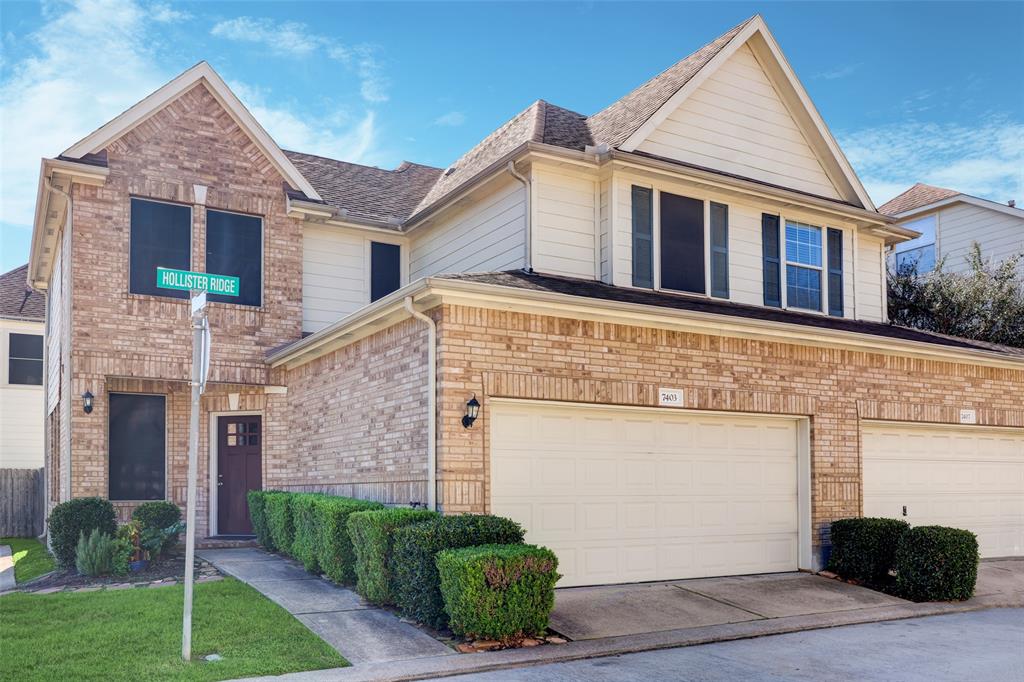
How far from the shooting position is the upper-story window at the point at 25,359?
25.8 meters

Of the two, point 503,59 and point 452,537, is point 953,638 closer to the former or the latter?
point 452,537

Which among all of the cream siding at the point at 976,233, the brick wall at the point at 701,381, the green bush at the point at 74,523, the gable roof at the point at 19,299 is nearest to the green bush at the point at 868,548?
the brick wall at the point at 701,381

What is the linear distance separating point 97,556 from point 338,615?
14.4 feet

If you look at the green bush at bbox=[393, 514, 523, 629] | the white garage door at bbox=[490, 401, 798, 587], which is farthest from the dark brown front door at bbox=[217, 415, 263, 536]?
the green bush at bbox=[393, 514, 523, 629]

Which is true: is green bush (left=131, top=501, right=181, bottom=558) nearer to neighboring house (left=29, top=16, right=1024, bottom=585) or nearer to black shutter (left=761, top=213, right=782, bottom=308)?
neighboring house (left=29, top=16, right=1024, bottom=585)

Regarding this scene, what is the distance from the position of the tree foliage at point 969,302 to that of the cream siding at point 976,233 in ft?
2.60

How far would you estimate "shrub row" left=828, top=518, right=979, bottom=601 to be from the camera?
39.3 feet

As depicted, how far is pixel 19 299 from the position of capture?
26.6 metres

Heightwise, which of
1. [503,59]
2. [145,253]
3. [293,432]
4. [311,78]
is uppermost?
[503,59]

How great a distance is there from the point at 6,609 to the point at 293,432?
601cm

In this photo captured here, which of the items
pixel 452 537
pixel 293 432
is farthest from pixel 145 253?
pixel 452 537

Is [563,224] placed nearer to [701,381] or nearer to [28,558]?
[701,381]

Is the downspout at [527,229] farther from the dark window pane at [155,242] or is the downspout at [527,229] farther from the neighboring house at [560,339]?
the dark window pane at [155,242]

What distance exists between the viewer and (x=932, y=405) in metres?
15.0
